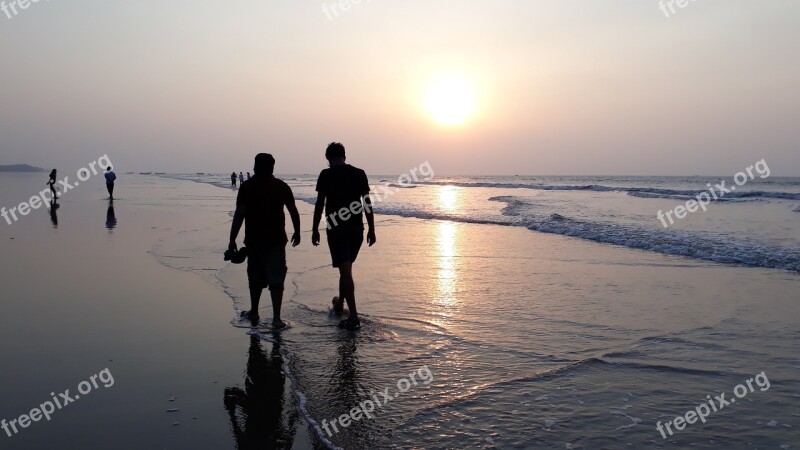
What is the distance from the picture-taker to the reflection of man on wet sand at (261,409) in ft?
10.2

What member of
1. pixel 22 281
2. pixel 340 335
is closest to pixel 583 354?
pixel 340 335

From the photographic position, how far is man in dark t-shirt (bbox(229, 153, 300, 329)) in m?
5.64

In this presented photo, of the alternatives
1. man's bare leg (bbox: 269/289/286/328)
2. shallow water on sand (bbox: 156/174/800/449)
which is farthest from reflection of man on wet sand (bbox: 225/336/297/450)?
man's bare leg (bbox: 269/289/286/328)

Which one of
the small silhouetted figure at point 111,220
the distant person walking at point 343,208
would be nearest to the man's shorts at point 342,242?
the distant person walking at point 343,208

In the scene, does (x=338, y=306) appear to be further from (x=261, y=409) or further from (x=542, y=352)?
(x=261, y=409)

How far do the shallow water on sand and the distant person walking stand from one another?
2.27 ft

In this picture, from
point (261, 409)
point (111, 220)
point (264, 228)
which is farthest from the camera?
point (111, 220)

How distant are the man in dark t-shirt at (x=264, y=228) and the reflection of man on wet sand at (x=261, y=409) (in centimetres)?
129

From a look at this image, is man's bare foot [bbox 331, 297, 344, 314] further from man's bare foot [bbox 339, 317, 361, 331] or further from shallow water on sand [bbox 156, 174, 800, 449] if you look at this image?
man's bare foot [bbox 339, 317, 361, 331]

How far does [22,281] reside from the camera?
7223mm

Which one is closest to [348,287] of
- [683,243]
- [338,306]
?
[338,306]

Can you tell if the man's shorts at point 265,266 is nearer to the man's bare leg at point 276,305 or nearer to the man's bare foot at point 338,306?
the man's bare leg at point 276,305

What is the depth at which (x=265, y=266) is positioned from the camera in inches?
226

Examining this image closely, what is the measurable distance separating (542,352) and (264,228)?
10.0 feet
